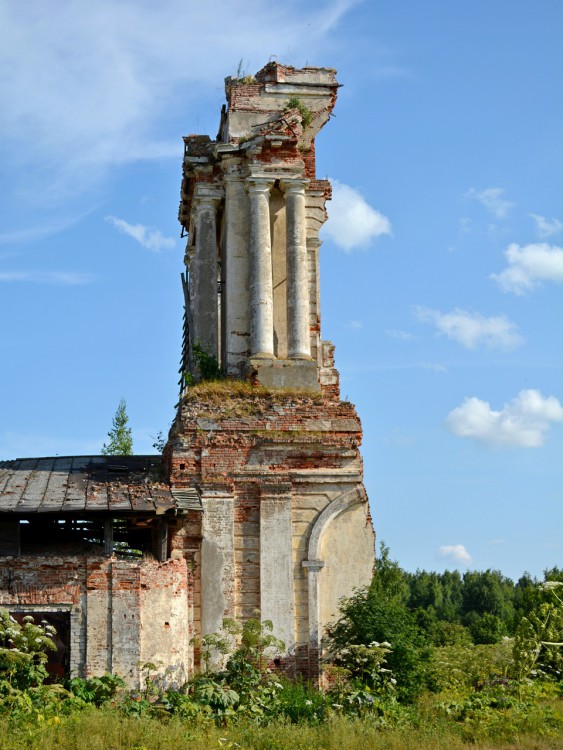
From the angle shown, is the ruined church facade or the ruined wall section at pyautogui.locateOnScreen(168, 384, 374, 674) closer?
the ruined church facade

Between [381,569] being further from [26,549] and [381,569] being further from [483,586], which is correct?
[483,586]

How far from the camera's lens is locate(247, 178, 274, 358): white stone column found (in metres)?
18.2

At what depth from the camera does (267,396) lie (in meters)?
17.1

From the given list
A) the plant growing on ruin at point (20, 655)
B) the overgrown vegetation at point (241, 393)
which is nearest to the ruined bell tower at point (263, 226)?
the overgrown vegetation at point (241, 393)

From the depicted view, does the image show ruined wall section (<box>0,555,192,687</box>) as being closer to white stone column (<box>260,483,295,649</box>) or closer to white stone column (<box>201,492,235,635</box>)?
white stone column (<box>201,492,235,635</box>)

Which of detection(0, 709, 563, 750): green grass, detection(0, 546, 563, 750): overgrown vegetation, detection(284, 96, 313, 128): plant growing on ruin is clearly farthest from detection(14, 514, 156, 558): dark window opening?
detection(284, 96, 313, 128): plant growing on ruin

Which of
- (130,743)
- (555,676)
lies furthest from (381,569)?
(130,743)

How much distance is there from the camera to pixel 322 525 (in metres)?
16.4

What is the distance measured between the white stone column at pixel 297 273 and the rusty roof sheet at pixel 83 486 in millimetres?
3139

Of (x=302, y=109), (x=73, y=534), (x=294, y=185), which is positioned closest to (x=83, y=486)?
(x=73, y=534)

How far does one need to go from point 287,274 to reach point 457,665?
701 cm

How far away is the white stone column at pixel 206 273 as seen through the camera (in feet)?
64.2

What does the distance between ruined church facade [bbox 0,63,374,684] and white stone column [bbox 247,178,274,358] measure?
0.03m

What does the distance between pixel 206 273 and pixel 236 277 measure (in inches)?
32.8
